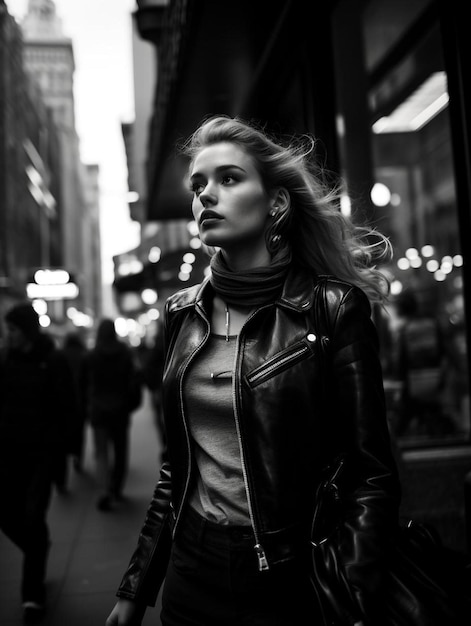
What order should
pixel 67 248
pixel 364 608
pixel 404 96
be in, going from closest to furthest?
pixel 364 608 → pixel 404 96 → pixel 67 248

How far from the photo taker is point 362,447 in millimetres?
1676

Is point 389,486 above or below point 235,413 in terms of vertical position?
below

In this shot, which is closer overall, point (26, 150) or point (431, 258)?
point (431, 258)

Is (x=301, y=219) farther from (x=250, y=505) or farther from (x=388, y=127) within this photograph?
(x=388, y=127)

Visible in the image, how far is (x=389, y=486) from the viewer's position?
166 cm

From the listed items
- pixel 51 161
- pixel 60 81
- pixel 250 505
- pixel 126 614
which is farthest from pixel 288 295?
pixel 60 81

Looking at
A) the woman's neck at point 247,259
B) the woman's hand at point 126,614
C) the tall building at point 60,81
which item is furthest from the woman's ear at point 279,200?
the tall building at point 60,81

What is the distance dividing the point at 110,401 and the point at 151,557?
6.28m

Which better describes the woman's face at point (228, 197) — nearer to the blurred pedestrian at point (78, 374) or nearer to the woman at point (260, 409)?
the woman at point (260, 409)

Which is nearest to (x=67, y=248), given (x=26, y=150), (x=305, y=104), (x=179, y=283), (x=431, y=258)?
(x=26, y=150)

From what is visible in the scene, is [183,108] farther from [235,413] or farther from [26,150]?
[26,150]

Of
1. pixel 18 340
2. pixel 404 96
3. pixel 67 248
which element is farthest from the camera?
pixel 67 248

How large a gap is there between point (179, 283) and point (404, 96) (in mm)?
14791

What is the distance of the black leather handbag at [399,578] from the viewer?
1515mm
